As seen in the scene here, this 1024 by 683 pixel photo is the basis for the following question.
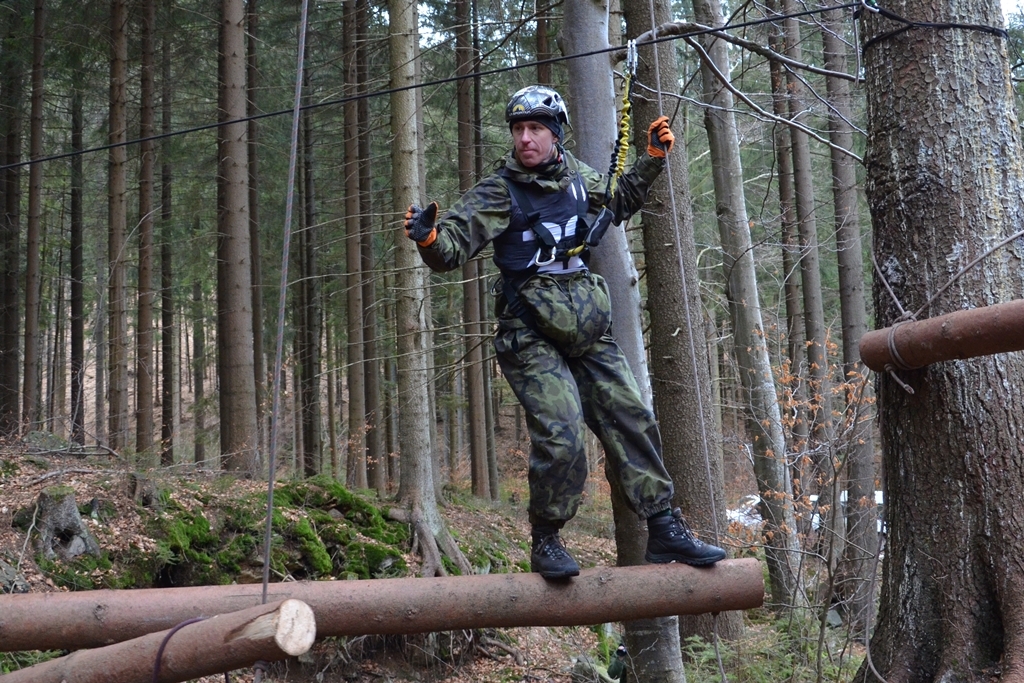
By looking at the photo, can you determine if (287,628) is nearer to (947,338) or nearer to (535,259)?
(535,259)

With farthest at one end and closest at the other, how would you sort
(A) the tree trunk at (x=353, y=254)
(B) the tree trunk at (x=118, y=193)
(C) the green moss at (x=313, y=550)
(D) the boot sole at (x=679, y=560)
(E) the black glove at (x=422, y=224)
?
1. (A) the tree trunk at (x=353, y=254)
2. (B) the tree trunk at (x=118, y=193)
3. (C) the green moss at (x=313, y=550)
4. (D) the boot sole at (x=679, y=560)
5. (E) the black glove at (x=422, y=224)

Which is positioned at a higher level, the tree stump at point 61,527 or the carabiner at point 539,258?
the carabiner at point 539,258

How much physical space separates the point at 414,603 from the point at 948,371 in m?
2.61

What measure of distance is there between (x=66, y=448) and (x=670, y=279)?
280 inches

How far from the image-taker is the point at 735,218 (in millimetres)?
12891

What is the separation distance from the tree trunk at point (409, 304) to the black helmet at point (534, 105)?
639 cm

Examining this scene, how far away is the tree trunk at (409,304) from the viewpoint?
10.8 m

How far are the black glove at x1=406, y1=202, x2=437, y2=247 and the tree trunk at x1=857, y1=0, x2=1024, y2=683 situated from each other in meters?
2.15

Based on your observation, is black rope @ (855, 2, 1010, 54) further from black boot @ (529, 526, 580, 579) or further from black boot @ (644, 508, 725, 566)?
black boot @ (529, 526, 580, 579)

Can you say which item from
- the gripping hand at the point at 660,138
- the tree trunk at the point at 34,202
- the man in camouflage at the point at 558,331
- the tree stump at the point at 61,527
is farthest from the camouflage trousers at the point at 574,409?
the tree trunk at the point at 34,202

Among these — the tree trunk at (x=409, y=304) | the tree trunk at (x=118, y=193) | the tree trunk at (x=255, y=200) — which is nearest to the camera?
the tree trunk at (x=409, y=304)

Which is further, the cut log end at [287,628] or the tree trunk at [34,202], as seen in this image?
the tree trunk at [34,202]

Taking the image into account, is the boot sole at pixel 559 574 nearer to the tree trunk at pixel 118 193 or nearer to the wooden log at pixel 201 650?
the wooden log at pixel 201 650

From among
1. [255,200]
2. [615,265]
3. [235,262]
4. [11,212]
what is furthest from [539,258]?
[255,200]
